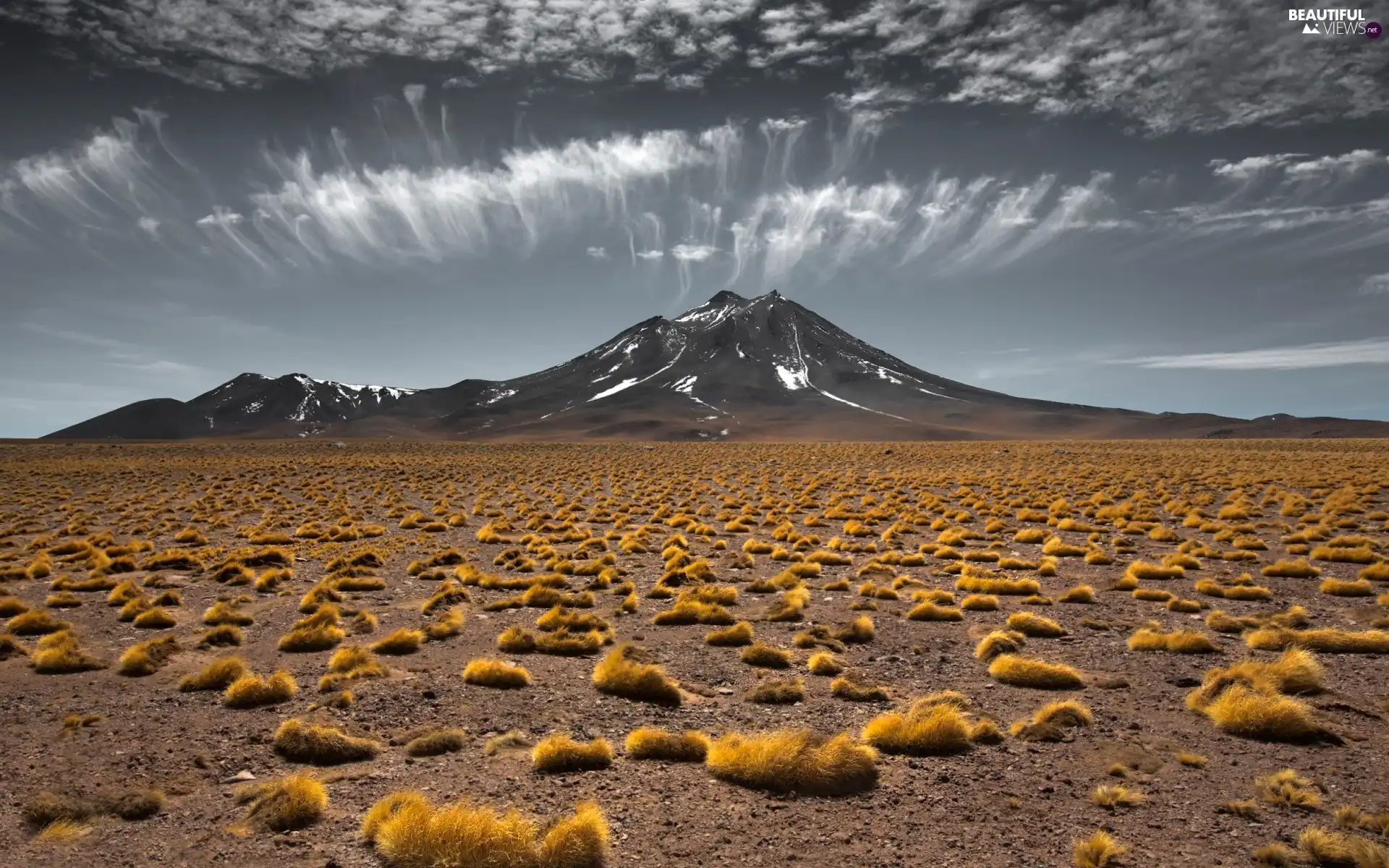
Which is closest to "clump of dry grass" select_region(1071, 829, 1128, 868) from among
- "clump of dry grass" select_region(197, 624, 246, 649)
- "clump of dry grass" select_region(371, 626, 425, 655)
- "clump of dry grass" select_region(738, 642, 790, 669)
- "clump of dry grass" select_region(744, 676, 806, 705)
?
"clump of dry grass" select_region(744, 676, 806, 705)

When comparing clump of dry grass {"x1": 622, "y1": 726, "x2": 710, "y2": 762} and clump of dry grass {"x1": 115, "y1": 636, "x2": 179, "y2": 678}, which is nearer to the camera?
clump of dry grass {"x1": 622, "y1": 726, "x2": 710, "y2": 762}

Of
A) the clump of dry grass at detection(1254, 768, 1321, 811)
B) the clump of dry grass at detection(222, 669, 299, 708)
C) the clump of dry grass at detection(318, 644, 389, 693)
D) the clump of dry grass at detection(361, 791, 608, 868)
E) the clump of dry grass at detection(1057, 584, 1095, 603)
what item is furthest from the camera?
the clump of dry grass at detection(1057, 584, 1095, 603)

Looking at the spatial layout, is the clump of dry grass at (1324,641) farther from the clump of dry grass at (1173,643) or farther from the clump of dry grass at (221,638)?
the clump of dry grass at (221,638)

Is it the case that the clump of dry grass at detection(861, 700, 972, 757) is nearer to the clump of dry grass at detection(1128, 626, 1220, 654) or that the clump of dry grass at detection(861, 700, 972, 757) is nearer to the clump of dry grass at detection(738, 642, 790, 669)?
the clump of dry grass at detection(738, 642, 790, 669)

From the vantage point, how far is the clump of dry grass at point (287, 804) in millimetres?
5844

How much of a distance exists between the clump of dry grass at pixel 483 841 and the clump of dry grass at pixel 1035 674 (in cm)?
624

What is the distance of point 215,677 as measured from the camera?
30.3ft

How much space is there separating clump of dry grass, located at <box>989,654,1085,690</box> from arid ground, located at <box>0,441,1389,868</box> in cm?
4

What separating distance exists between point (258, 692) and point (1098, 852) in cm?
868

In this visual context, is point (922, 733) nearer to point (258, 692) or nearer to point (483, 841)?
point (483, 841)

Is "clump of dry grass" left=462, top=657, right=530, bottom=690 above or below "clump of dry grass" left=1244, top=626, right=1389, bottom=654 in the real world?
above

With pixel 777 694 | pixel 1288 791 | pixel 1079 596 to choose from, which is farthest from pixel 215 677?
pixel 1079 596

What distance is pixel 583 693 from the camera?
9312mm

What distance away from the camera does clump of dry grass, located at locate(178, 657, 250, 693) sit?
916 cm
